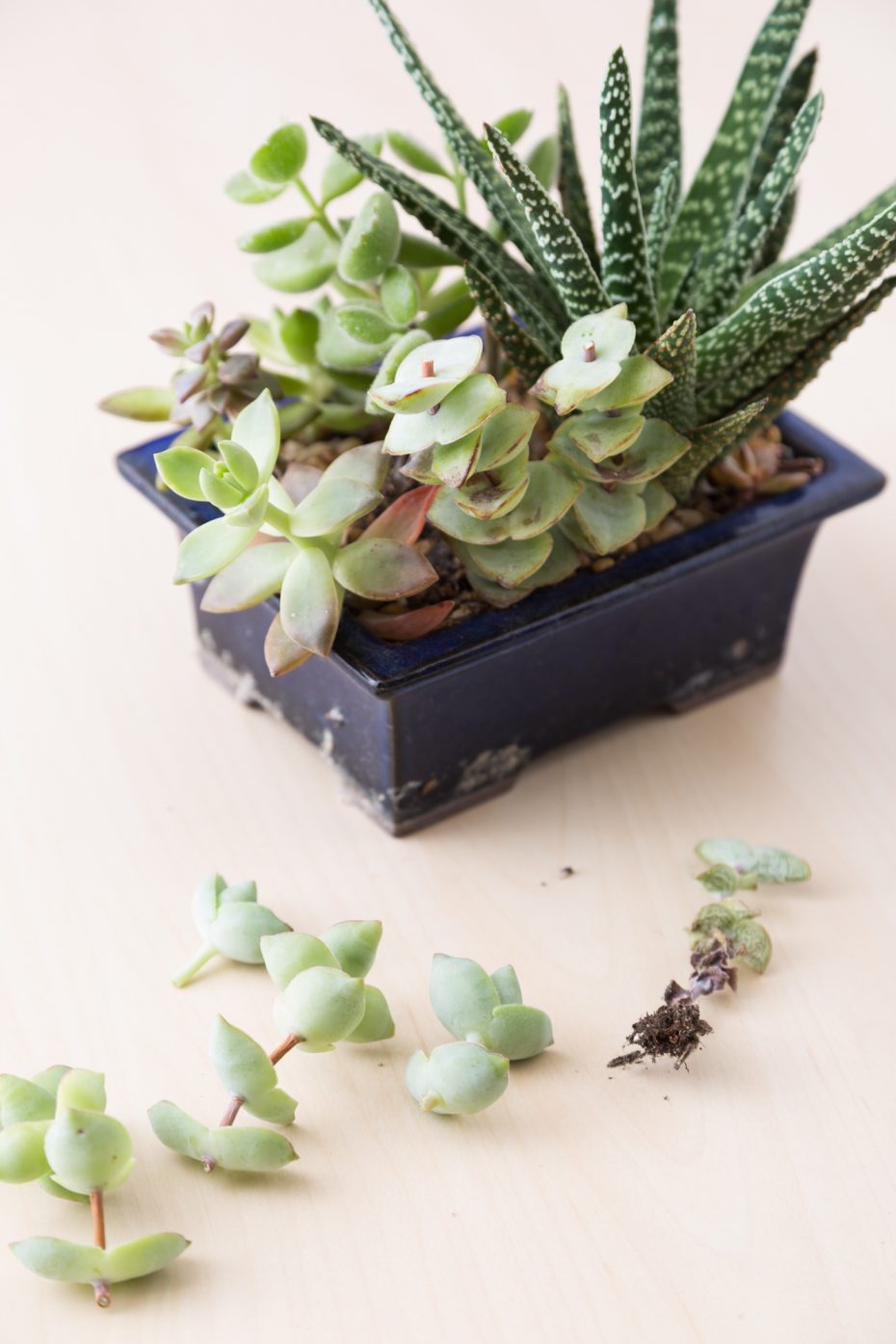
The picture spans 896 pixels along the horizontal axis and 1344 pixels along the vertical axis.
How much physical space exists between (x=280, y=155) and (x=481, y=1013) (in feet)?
1.53

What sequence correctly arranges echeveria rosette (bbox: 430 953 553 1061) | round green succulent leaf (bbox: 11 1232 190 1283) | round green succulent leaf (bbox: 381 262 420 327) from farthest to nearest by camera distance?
round green succulent leaf (bbox: 381 262 420 327)
echeveria rosette (bbox: 430 953 553 1061)
round green succulent leaf (bbox: 11 1232 190 1283)

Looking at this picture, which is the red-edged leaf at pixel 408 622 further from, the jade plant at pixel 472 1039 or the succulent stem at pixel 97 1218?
the succulent stem at pixel 97 1218

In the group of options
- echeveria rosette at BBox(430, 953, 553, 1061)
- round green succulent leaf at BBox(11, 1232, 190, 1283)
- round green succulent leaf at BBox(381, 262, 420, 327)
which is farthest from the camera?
round green succulent leaf at BBox(381, 262, 420, 327)

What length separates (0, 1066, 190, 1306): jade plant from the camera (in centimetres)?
64

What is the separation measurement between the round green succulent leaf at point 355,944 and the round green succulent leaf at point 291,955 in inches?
0.7

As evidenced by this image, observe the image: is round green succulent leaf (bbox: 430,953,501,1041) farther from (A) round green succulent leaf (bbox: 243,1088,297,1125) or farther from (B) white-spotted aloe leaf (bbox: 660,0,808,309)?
(B) white-spotted aloe leaf (bbox: 660,0,808,309)

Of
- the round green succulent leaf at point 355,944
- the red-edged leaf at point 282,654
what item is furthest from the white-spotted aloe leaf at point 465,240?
the round green succulent leaf at point 355,944

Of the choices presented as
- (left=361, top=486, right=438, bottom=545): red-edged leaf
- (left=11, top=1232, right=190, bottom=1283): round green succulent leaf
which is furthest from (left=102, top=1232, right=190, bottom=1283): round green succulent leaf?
(left=361, top=486, right=438, bottom=545): red-edged leaf

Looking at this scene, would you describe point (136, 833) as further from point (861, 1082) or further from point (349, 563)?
point (861, 1082)

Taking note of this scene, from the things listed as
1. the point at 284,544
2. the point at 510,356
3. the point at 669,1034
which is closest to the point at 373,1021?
the point at 669,1034

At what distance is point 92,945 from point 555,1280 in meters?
0.31

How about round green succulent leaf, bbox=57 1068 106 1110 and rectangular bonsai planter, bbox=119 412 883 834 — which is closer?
round green succulent leaf, bbox=57 1068 106 1110

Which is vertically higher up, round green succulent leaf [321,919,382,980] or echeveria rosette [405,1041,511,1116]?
round green succulent leaf [321,919,382,980]

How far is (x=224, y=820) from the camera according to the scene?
3.05ft
